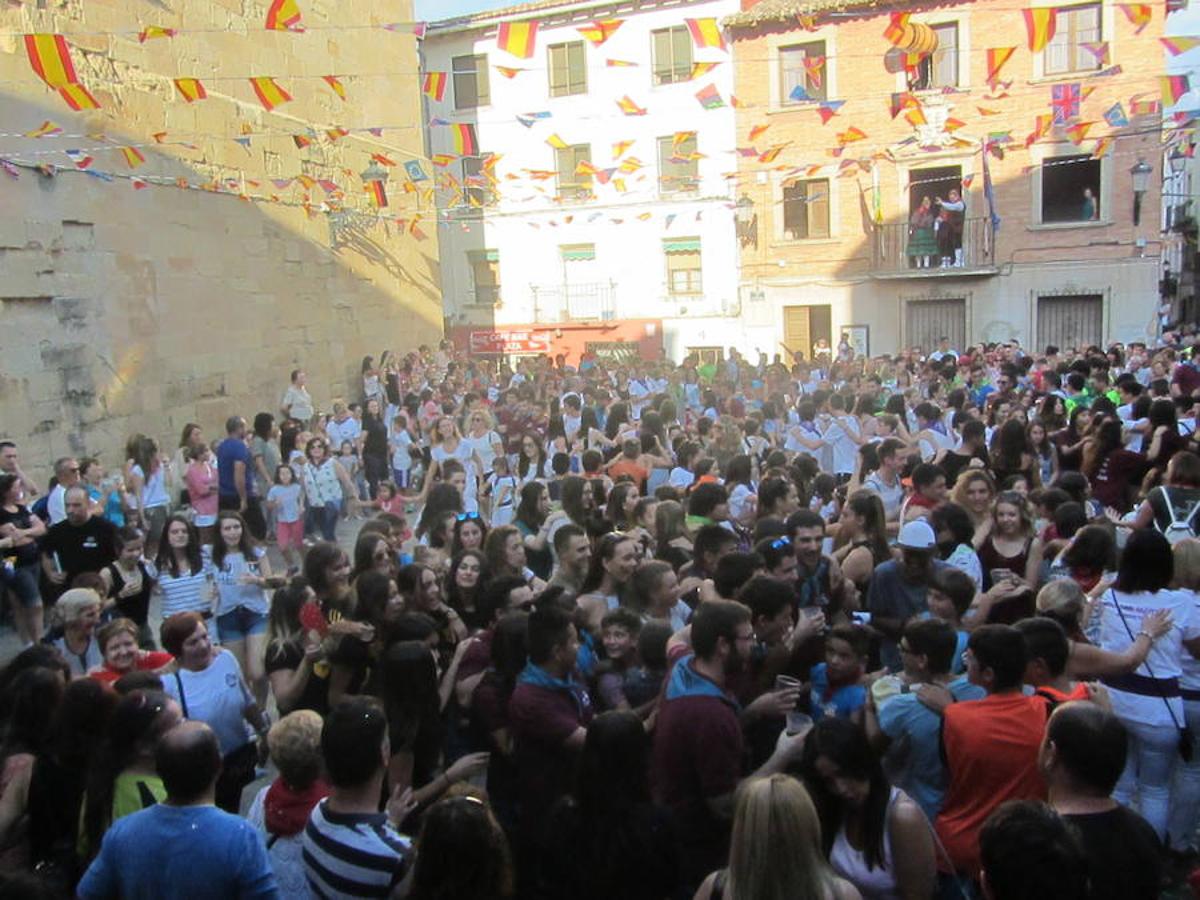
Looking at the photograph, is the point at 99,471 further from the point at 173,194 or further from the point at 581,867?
the point at 581,867

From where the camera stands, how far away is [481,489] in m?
8.79

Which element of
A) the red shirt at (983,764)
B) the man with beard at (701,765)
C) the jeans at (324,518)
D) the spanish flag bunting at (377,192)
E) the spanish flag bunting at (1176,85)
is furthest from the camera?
the spanish flag bunting at (377,192)

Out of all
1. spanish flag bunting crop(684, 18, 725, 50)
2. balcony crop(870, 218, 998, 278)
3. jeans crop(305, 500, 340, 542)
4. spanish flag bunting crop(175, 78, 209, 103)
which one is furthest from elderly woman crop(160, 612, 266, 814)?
balcony crop(870, 218, 998, 278)

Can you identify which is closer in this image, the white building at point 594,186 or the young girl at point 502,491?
the young girl at point 502,491

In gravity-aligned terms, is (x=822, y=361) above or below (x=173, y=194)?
below

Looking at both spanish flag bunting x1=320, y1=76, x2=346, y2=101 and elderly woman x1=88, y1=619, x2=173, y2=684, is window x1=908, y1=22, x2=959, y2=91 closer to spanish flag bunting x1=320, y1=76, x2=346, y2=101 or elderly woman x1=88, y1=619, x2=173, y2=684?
Result: spanish flag bunting x1=320, y1=76, x2=346, y2=101

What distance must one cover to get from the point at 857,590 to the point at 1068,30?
21.5 meters

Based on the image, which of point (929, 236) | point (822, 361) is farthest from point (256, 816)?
point (929, 236)

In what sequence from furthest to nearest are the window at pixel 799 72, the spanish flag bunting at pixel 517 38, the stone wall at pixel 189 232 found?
the window at pixel 799 72 < the stone wall at pixel 189 232 < the spanish flag bunting at pixel 517 38

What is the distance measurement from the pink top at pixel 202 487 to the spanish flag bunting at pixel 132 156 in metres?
4.98

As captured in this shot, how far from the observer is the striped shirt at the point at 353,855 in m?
2.69

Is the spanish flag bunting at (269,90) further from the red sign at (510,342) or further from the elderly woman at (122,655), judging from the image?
the red sign at (510,342)

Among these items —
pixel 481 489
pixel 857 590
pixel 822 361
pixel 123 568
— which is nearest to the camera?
pixel 857 590

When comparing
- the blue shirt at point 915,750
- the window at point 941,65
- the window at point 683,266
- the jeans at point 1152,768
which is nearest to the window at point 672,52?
the window at point 683,266
